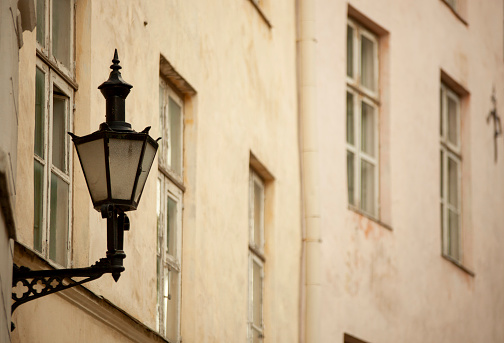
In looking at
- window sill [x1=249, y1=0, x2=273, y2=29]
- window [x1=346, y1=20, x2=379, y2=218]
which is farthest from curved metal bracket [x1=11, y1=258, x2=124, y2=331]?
window [x1=346, y1=20, x2=379, y2=218]

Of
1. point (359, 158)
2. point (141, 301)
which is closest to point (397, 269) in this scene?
point (359, 158)

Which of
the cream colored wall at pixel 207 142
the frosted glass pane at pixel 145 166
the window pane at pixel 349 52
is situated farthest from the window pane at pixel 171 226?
the window pane at pixel 349 52

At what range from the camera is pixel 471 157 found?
58.0ft

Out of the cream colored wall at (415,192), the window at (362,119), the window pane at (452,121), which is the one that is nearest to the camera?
the cream colored wall at (415,192)

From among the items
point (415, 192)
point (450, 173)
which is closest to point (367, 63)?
point (415, 192)

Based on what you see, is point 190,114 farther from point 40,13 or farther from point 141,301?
point 40,13

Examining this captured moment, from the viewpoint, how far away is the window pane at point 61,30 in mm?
8258

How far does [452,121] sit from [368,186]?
9.46 ft

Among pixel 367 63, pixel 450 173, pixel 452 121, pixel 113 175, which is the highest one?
pixel 367 63

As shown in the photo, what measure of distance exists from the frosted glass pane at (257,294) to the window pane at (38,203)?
15.9ft

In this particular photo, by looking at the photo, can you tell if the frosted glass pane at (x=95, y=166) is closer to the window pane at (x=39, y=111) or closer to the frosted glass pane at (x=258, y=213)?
the window pane at (x=39, y=111)

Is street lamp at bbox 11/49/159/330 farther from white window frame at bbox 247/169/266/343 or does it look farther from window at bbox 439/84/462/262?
window at bbox 439/84/462/262

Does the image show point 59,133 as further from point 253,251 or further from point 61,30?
point 253,251

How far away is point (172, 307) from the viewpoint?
10227 millimetres
